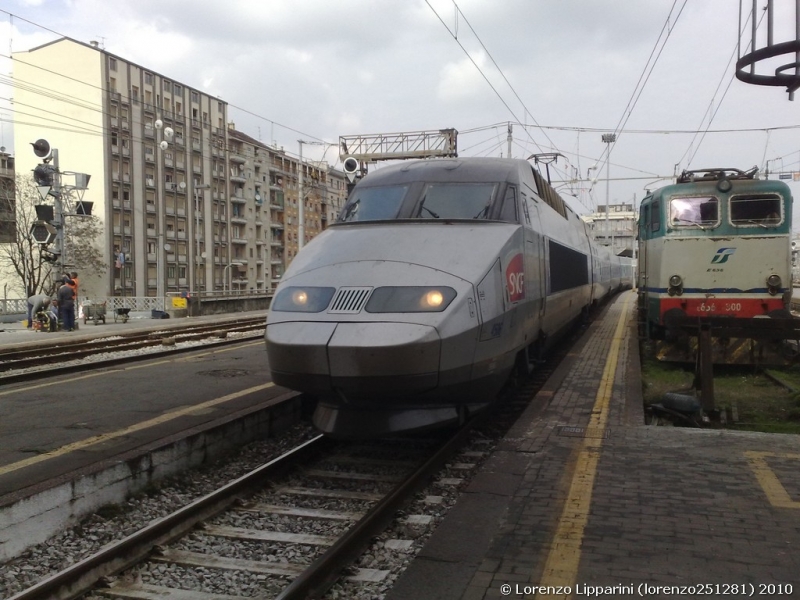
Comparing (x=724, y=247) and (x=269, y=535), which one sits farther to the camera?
(x=724, y=247)

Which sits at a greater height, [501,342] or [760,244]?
[760,244]

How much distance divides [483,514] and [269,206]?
3178 inches

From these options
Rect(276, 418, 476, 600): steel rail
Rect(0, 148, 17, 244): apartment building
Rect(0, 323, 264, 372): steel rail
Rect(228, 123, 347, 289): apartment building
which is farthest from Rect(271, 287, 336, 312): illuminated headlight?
Rect(228, 123, 347, 289): apartment building

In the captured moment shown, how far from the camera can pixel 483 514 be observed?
4.77m

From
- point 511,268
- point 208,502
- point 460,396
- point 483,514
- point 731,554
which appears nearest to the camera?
point 731,554

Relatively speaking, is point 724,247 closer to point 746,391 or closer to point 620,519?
point 746,391

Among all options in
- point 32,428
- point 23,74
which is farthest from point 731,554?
point 23,74

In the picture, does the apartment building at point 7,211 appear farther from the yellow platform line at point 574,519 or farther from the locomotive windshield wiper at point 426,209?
the yellow platform line at point 574,519

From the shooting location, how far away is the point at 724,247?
1191cm

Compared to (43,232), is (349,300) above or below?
below

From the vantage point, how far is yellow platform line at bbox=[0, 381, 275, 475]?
5.77 metres

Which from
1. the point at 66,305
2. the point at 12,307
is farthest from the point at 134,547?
the point at 12,307

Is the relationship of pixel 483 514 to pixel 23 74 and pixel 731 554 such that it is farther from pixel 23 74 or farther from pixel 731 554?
pixel 23 74

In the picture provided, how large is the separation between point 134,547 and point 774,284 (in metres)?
10.8
